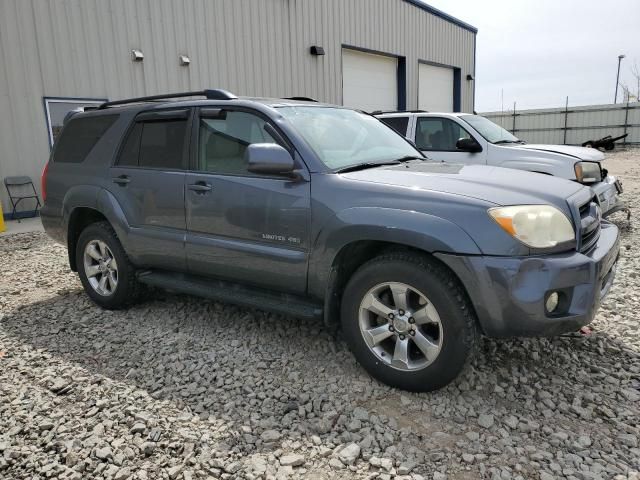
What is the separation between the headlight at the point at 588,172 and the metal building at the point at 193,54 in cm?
811

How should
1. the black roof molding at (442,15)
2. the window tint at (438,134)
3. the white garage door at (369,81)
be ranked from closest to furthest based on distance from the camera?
the window tint at (438,134), the white garage door at (369,81), the black roof molding at (442,15)

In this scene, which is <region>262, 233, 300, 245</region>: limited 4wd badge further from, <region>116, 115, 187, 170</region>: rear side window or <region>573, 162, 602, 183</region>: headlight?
<region>573, 162, 602, 183</region>: headlight

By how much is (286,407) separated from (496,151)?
18.4 feet

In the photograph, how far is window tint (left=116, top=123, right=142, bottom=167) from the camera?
4.21 metres

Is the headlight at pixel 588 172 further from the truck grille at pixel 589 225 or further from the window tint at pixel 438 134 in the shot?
the truck grille at pixel 589 225

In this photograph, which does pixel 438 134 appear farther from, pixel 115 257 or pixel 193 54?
pixel 193 54

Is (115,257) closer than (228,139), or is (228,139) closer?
(228,139)

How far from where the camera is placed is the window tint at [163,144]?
12.9ft

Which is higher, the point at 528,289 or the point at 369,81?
the point at 369,81

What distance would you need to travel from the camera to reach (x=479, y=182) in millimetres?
3000

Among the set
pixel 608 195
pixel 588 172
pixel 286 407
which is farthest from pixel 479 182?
pixel 588 172

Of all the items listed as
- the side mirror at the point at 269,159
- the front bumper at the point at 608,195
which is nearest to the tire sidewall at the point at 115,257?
the side mirror at the point at 269,159

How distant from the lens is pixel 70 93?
9.49 meters

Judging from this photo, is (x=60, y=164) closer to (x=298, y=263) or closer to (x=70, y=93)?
(x=298, y=263)
